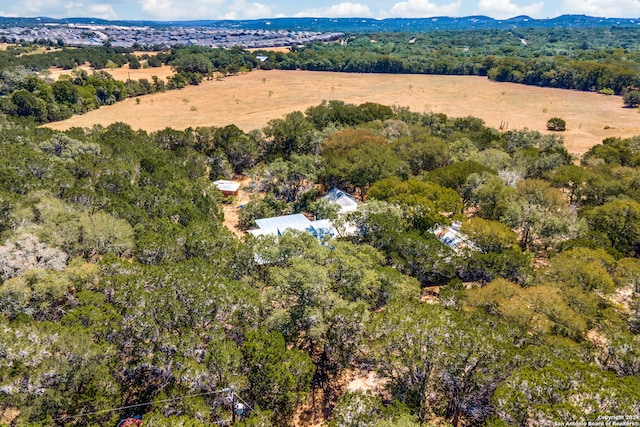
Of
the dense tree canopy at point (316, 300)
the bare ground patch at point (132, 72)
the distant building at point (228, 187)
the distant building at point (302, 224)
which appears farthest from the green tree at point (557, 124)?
the bare ground patch at point (132, 72)

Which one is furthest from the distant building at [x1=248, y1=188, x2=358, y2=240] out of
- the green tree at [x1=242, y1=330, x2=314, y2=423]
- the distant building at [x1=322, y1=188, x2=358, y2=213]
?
the green tree at [x1=242, y1=330, x2=314, y2=423]

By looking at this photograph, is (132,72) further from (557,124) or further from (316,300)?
(316,300)

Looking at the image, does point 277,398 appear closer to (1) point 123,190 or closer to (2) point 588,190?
(1) point 123,190

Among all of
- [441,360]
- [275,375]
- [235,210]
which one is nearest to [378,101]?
[235,210]

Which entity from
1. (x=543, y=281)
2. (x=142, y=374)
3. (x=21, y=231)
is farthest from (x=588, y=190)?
(x=21, y=231)

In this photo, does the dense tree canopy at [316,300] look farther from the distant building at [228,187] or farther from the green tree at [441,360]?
the distant building at [228,187]

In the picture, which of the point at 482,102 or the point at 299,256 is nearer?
the point at 299,256
